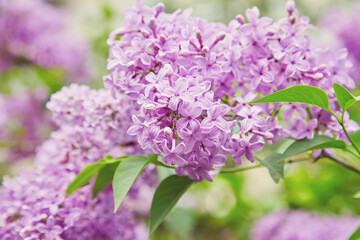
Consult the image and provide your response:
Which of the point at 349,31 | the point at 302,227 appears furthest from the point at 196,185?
the point at 349,31

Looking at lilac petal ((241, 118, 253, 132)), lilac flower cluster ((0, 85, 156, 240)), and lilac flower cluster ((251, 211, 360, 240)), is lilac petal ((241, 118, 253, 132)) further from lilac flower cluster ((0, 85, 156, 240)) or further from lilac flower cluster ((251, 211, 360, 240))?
lilac flower cluster ((251, 211, 360, 240))

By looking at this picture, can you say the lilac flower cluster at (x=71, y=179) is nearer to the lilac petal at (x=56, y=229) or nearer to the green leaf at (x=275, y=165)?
the lilac petal at (x=56, y=229)

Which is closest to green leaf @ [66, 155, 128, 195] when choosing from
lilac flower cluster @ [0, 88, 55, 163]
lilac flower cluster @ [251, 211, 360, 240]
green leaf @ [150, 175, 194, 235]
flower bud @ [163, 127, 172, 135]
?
green leaf @ [150, 175, 194, 235]

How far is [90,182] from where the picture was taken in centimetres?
106

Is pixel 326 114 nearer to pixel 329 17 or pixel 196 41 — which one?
pixel 196 41

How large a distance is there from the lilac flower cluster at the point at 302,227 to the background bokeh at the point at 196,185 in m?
0.16

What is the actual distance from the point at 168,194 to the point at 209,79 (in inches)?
10.3

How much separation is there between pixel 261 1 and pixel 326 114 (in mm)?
2208

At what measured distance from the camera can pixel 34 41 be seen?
2303mm

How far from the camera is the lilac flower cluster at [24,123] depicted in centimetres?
214

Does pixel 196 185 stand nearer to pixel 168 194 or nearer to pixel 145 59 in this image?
pixel 168 194

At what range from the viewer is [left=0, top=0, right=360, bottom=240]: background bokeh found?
75.2 inches

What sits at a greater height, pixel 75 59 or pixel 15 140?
pixel 75 59

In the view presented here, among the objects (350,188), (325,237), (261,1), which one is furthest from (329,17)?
(325,237)
